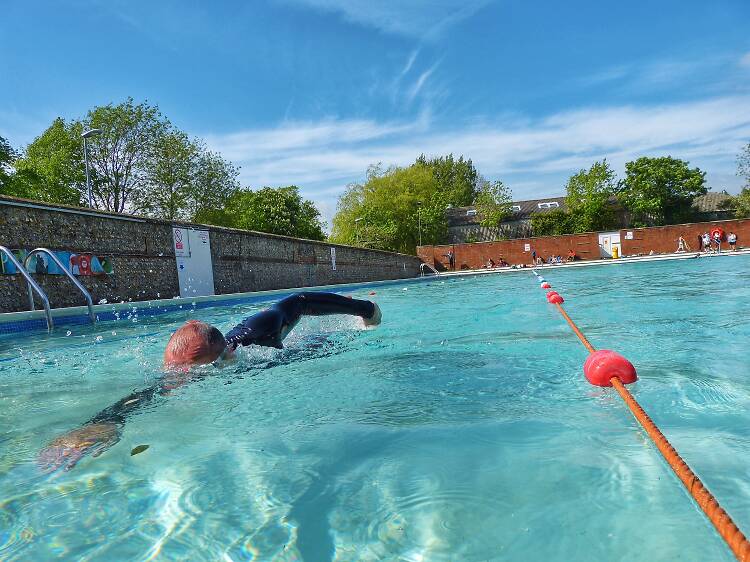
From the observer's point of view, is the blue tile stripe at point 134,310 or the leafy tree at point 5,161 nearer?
the blue tile stripe at point 134,310

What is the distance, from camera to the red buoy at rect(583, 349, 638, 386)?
8.70 feet

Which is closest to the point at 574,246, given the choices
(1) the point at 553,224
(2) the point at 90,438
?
(1) the point at 553,224

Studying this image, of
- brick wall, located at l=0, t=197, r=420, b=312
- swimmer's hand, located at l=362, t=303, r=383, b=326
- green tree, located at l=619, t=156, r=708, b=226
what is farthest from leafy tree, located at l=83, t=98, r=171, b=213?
green tree, located at l=619, t=156, r=708, b=226

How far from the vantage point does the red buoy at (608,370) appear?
8.70ft

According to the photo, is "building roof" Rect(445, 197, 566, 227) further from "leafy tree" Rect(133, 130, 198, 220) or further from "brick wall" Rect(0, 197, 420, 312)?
"brick wall" Rect(0, 197, 420, 312)

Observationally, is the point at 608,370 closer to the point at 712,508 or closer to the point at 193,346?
the point at 712,508

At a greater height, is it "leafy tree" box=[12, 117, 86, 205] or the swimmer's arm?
"leafy tree" box=[12, 117, 86, 205]

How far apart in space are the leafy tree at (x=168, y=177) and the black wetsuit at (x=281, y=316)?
29.2 m

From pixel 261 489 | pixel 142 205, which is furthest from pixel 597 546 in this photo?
pixel 142 205

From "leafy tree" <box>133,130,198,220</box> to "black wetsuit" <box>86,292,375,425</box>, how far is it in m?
29.2

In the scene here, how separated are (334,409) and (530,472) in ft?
3.74

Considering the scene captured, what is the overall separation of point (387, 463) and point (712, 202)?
Result: 6554 centimetres

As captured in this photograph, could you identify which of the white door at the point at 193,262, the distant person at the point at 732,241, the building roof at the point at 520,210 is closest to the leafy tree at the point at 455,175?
the building roof at the point at 520,210

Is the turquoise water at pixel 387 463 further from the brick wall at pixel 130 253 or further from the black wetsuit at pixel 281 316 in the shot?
the brick wall at pixel 130 253
